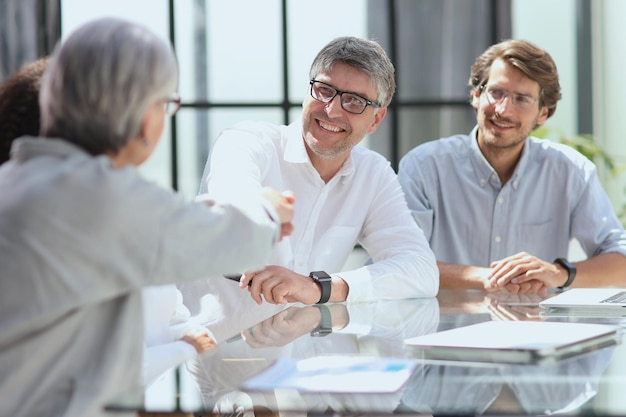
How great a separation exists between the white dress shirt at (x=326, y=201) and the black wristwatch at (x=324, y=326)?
0.51 meters

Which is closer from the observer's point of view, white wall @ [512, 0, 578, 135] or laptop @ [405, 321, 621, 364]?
laptop @ [405, 321, 621, 364]

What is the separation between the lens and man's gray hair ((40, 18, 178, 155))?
1.17m

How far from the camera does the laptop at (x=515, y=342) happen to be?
137 cm

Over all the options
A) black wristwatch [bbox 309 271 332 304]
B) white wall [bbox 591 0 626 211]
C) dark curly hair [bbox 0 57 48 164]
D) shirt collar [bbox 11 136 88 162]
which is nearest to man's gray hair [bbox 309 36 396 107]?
black wristwatch [bbox 309 271 332 304]

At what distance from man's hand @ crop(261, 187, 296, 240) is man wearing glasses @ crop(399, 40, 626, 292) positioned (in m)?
1.56

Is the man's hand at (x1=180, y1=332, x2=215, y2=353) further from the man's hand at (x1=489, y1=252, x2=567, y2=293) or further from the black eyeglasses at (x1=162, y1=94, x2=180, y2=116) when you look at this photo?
the man's hand at (x1=489, y1=252, x2=567, y2=293)

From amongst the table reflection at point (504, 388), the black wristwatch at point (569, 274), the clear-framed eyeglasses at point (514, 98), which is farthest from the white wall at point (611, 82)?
the table reflection at point (504, 388)

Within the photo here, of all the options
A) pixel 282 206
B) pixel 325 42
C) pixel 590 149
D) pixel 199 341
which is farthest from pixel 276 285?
pixel 325 42

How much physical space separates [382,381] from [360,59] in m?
1.47

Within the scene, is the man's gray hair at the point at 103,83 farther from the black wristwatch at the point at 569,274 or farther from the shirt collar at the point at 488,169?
the shirt collar at the point at 488,169

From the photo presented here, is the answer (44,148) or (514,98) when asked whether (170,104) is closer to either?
(44,148)

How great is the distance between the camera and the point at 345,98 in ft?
8.41

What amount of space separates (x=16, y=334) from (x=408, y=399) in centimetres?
51

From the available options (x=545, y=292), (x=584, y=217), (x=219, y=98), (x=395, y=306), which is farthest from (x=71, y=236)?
(x=219, y=98)
